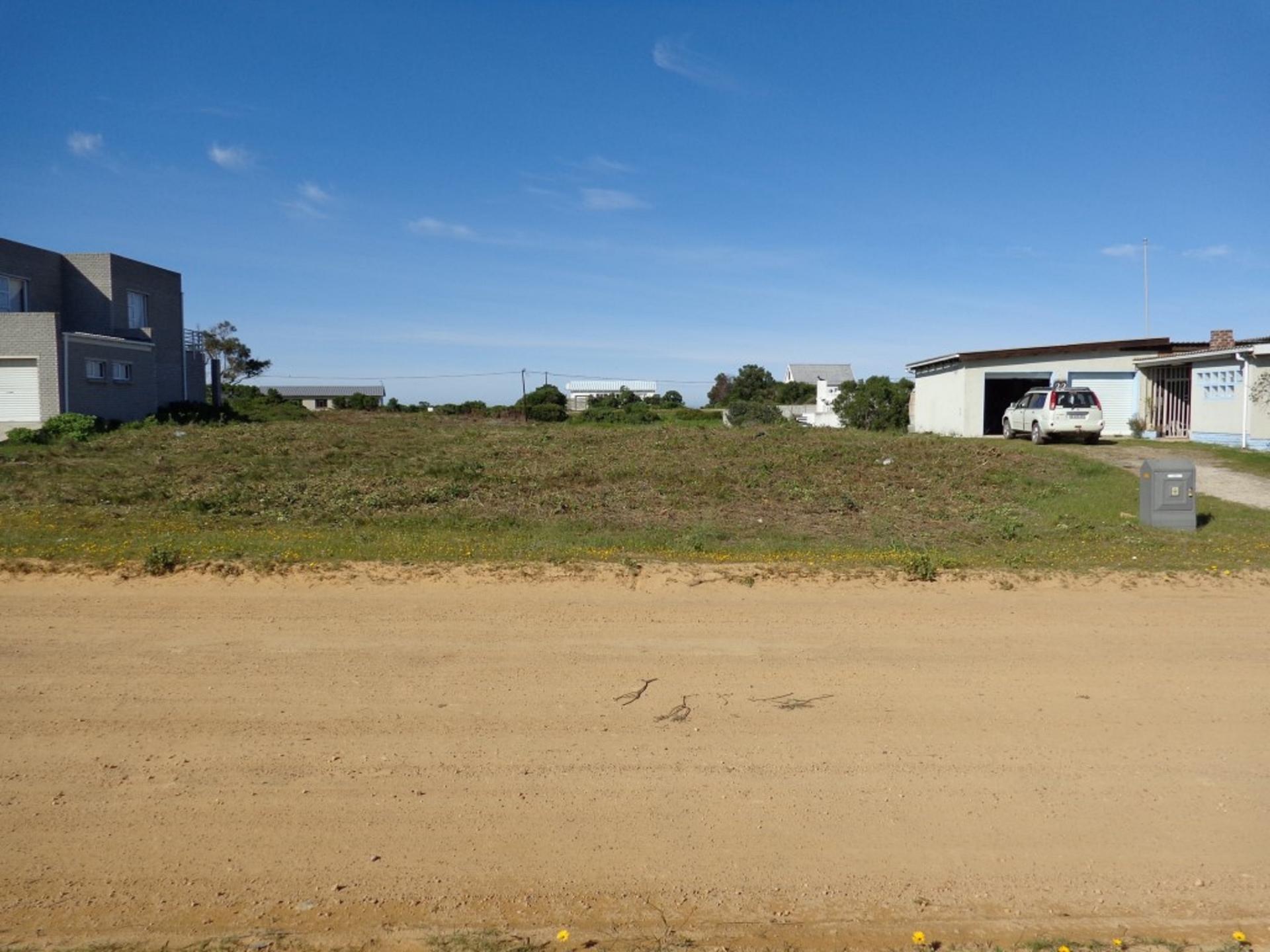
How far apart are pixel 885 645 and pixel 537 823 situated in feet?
12.8

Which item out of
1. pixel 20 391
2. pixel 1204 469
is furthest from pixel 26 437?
pixel 1204 469

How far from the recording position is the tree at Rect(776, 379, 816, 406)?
77.8 metres

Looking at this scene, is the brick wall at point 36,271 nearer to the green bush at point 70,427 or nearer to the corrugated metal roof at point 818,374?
the green bush at point 70,427

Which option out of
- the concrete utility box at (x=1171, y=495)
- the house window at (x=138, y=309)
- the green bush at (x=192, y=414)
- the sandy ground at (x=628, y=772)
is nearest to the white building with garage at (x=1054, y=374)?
the concrete utility box at (x=1171, y=495)

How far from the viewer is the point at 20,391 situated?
1252 inches

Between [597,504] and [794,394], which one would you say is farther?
[794,394]

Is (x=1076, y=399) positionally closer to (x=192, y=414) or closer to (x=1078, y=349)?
(x=1078, y=349)

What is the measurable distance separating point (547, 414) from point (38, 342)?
2268 centimetres

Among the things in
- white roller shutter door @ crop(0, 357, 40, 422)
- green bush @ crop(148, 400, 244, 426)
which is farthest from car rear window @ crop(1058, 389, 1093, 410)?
white roller shutter door @ crop(0, 357, 40, 422)

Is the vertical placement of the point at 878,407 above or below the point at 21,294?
below

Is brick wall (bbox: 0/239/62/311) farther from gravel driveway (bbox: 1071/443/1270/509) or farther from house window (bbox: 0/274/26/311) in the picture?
gravel driveway (bbox: 1071/443/1270/509)

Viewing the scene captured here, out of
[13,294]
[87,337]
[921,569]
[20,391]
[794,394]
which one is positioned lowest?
[921,569]

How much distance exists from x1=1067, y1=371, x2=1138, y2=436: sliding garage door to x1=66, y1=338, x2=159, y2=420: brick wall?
1241 inches

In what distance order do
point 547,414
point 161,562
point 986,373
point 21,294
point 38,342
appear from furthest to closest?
point 547,414 → point 21,294 → point 986,373 → point 38,342 → point 161,562
